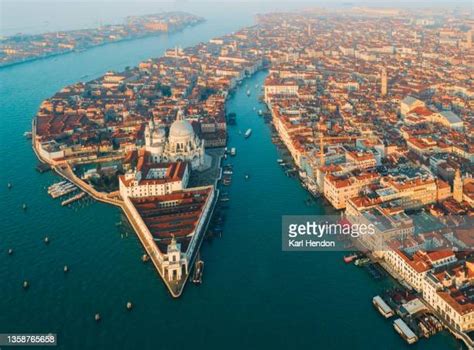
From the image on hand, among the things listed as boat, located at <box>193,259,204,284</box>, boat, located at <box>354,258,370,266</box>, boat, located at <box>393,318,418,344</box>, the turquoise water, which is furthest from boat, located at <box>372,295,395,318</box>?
boat, located at <box>193,259,204,284</box>

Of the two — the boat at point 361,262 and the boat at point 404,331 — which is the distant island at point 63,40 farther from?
the boat at point 404,331

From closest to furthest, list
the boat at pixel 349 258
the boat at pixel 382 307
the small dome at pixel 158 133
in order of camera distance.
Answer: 1. the boat at pixel 382 307
2. the boat at pixel 349 258
3. the small dome at pixel 158 133

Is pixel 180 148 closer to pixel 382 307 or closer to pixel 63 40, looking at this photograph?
pixel 382 307

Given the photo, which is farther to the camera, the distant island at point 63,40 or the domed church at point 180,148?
the distant island at point 63,40

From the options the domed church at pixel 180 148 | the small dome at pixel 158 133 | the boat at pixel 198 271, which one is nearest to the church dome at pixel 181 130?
the domed church at pixel 180 148

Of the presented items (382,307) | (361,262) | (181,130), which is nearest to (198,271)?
(361,262)

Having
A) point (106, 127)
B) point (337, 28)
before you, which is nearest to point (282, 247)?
point (106, 127)
